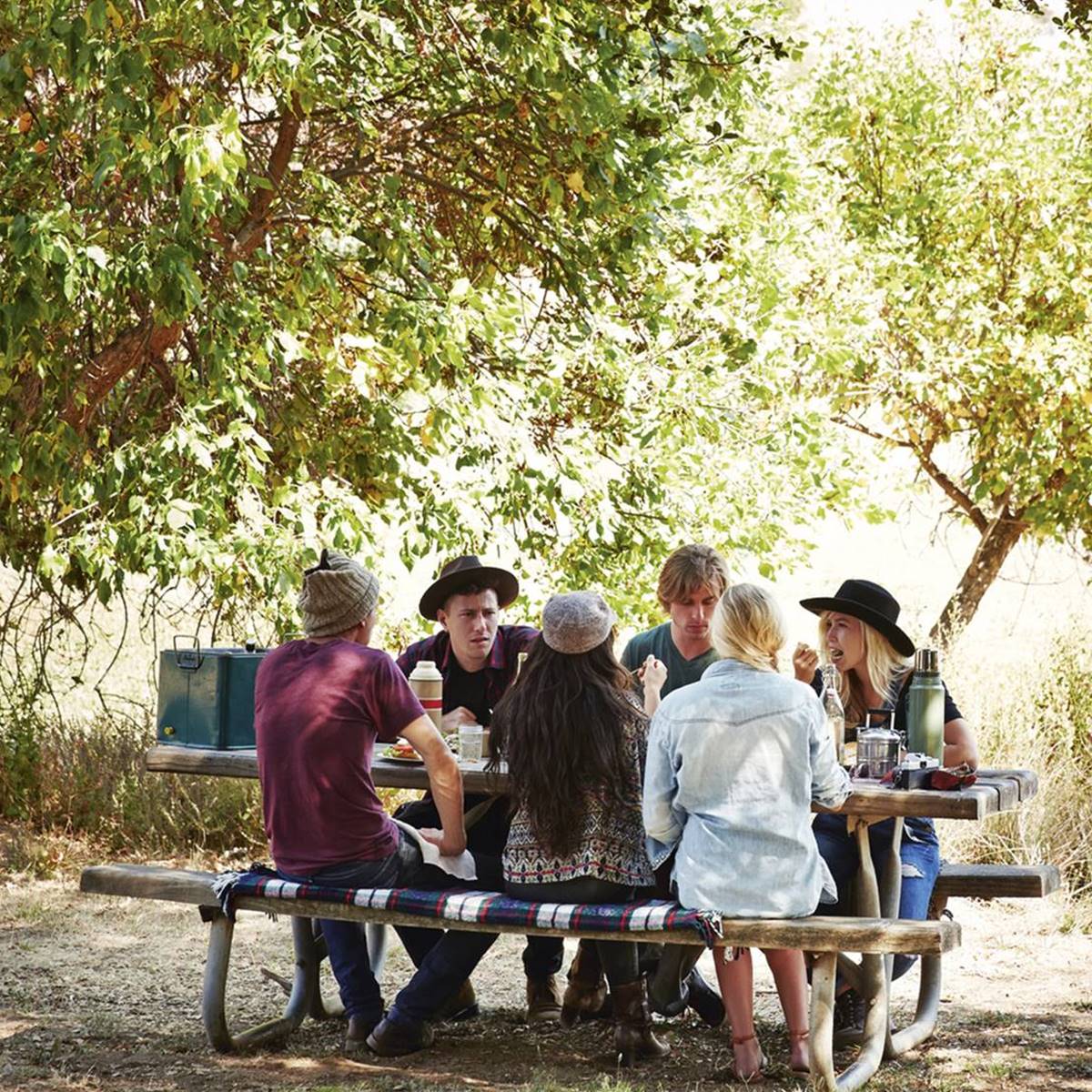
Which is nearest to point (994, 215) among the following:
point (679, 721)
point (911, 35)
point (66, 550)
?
point (911, 35)

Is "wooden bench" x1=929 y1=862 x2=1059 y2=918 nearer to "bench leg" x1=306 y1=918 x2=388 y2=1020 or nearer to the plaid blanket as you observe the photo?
the plaid blanket

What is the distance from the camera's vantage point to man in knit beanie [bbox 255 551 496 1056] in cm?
448

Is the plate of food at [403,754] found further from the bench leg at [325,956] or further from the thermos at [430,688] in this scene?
the bench leg at [325,956]

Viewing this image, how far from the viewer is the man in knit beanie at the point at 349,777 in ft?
14.7

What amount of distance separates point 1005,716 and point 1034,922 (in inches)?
54.5

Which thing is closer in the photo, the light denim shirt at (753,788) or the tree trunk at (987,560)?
the light denim shirt at (753,788)

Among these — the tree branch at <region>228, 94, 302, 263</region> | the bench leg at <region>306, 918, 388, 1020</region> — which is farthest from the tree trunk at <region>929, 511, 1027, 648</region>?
the bench leg at <region>306, 918, 388, 1020</region>

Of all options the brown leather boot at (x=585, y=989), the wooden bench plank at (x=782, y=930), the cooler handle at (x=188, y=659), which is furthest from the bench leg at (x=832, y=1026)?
the cooler handle at (x=188, y=659)

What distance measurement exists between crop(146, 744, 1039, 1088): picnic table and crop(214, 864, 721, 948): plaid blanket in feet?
1.18

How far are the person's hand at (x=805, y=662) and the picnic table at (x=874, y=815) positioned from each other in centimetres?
46

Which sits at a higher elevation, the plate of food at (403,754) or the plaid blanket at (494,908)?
the plate of food at (403,754)

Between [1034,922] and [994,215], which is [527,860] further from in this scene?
[994,215]

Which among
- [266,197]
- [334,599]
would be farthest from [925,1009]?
[266,197]

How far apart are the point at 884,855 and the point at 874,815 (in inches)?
18.0
